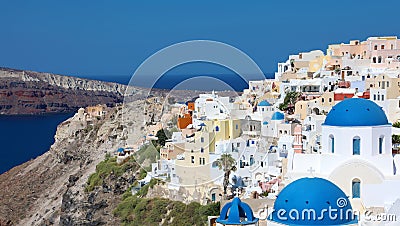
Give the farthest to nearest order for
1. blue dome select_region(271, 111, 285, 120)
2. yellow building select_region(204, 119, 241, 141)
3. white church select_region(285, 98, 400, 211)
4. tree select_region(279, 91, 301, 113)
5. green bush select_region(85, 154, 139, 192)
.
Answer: green bush select_region(85, 154, 139, 192) < tree select_region(279, 91, 301, 113) < yellow building select_region(204, 119, 241, 141) < blue dome select_region(271, 111, 285, 120) < white church select_region(285, 98, 400, 211)

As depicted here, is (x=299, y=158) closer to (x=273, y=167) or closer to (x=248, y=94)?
(x=273, y=167)

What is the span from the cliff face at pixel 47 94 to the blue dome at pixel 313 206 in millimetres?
89630

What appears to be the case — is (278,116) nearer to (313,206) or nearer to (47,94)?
(313,206)

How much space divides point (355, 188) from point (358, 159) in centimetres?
47

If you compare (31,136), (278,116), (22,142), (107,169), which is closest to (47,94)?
(31,136)

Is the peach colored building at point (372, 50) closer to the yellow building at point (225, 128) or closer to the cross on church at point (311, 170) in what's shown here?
the yellow building at point (225, 128)

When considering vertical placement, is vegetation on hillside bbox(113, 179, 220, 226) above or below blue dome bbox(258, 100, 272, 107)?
below

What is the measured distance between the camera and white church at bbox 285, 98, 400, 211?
10.0 metres

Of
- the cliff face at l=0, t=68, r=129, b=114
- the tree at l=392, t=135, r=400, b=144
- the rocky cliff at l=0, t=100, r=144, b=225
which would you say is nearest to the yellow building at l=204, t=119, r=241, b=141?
the rocky cliff at l=0, t=100, r=144, b=225

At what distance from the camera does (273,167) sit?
15.3 metres

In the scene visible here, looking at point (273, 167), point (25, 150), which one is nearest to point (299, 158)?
point (273, 167)

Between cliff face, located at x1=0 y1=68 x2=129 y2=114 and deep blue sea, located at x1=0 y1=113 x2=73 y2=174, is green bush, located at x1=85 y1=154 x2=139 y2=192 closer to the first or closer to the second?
deep blue sea, located at x1=0 y1=113 x2=73 y2=174

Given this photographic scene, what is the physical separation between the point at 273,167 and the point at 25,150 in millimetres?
40275

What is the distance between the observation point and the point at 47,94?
10475 centimetres
